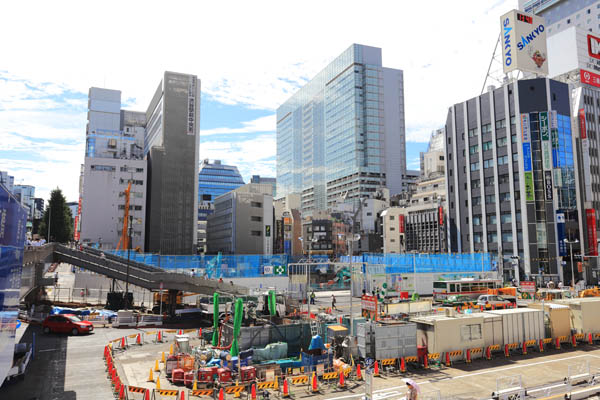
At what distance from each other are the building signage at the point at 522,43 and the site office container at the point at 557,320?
67983mm

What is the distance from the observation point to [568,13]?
498ft

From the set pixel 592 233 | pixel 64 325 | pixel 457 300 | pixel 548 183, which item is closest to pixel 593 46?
pixel 548 183

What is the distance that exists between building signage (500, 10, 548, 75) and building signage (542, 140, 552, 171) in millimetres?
16154

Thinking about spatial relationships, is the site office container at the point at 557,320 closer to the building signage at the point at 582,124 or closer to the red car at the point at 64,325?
the red car at the point at 64,325

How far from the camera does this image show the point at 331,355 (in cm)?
2569

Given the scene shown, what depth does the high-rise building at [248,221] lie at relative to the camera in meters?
108

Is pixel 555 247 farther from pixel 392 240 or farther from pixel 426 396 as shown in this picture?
pixel 426 396

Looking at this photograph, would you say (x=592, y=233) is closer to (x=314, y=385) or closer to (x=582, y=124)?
(x=582, y=124)

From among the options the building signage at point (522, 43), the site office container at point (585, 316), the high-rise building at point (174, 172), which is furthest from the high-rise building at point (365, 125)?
the site office container at point (585, 316)

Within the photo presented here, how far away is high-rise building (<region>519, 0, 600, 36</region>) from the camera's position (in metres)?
142

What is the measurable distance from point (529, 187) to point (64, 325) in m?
79.4

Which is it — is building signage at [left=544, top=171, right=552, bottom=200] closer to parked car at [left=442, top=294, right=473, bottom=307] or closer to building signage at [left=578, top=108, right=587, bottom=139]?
building signage at [left=578, top=108, right=587, bottom=139]

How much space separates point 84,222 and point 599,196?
11385cm

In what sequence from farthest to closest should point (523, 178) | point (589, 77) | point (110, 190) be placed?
point (110, 190)
point (589, 77)
point (523, 178)
